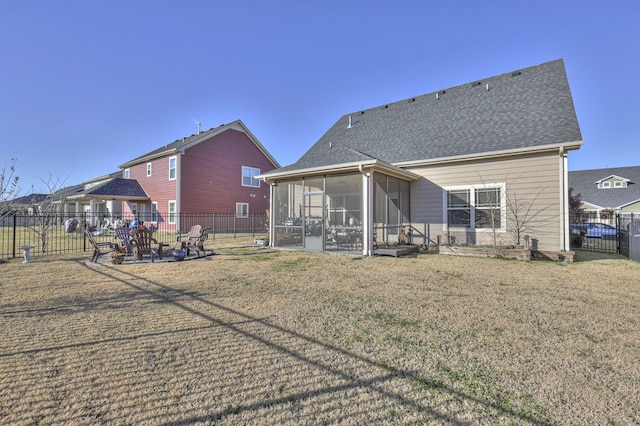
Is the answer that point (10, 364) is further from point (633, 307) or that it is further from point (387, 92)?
point (387, 92)

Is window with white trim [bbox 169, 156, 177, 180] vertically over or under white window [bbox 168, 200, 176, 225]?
over

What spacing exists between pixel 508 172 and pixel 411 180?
10.4ft

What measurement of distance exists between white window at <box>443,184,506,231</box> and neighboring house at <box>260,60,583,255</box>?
0.10 ft

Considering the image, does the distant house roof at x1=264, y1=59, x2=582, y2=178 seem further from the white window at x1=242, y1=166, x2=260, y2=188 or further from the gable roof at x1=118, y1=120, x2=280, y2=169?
the gable roof at x1=118, y1=120, x2=280, y2=169

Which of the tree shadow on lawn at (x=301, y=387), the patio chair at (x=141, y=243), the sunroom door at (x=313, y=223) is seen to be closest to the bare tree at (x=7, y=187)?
the patio chair at (x=141, y=243)

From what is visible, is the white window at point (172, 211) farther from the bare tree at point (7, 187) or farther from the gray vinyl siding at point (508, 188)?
the gray vinyl siding at point (508, 188)

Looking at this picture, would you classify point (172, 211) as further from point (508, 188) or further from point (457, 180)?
point (508, 188)

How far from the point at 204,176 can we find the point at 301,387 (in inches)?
785

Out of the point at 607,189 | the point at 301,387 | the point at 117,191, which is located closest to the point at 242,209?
the point at 117,191

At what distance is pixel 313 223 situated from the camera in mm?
10477

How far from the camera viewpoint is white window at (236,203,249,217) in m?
21.7

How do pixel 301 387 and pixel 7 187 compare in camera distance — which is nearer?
pixel 301 387

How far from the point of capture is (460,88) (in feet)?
44.8

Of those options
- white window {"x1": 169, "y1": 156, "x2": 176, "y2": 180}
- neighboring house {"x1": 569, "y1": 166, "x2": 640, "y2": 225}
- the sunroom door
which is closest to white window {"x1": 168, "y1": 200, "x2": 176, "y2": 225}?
white window {"x1": 169, "y1": 156, "x2": 176, "y2": 180}
